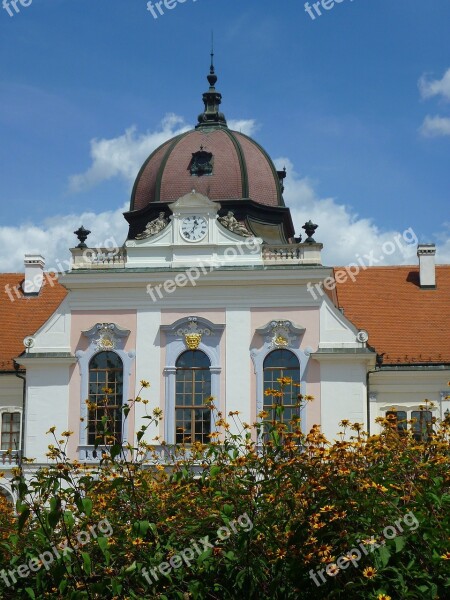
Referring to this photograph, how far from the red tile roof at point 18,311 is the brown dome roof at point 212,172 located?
4.98m

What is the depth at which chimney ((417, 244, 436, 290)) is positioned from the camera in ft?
112

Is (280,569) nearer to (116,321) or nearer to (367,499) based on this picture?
(367,499)

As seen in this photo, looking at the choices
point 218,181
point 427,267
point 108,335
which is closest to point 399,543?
point 108,335

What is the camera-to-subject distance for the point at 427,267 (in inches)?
1352

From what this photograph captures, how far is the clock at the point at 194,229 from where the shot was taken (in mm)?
28719

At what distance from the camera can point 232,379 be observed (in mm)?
27906

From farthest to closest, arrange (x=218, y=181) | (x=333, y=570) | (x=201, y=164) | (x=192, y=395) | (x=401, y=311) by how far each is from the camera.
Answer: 1. (x=401, y=311)
2. (x=201, y=164)
3. (x=218, y=181)
4. (x=192, y=395)
5. (x=333, y=570)

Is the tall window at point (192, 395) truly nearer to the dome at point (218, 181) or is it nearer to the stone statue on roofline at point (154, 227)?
the stone statue on roofline at point (154, 227)

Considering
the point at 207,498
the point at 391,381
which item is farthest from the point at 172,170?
the point at 207,498

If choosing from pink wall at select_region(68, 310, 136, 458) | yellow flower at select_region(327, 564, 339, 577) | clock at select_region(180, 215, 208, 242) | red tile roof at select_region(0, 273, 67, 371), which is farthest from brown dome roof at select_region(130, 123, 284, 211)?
yellow flower at select_region(327, 564, 339, 577)

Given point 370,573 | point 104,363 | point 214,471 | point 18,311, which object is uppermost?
point 18,311

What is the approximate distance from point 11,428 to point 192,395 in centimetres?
643

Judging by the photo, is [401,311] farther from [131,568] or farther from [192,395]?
[131,568]

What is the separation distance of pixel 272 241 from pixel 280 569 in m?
19.9
